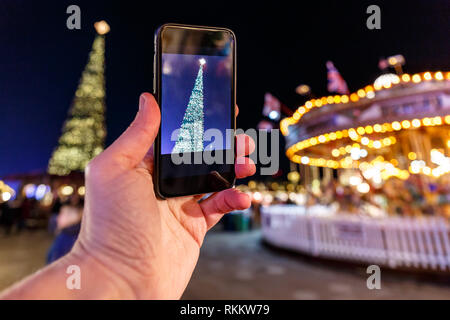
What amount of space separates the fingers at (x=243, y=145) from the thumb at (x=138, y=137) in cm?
49

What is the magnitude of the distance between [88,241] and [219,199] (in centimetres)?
66

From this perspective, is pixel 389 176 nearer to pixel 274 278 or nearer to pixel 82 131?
pixel 274 278

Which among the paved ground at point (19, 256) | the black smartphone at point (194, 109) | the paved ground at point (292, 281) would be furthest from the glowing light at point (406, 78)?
the paved ground at point (19, 256)

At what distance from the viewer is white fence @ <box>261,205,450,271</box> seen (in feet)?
15.0

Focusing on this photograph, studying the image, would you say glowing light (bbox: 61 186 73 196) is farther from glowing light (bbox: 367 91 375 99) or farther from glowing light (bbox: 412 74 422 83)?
glowing light (bbox: 412 74 422 83)

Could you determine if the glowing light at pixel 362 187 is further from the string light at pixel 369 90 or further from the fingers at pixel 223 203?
the fingers at pixel 223 203

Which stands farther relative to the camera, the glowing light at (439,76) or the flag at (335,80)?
the flag at (335,80)

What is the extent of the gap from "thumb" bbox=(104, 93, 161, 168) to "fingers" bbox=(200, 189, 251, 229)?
477mm

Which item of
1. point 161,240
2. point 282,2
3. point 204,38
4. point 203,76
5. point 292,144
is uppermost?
point 282,2

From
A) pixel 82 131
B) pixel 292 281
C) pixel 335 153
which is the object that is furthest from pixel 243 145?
pixel 82 131

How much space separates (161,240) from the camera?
1.16m

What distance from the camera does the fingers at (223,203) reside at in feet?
4.35
